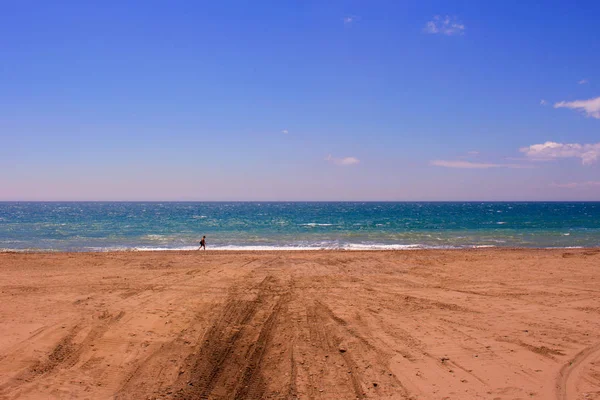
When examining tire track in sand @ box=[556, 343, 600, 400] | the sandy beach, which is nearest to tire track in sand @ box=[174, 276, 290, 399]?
the sandy beach

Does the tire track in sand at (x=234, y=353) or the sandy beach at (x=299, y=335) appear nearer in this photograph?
the tire track in sand at (x=234, y=353)

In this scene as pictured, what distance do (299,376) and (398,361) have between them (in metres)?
2.05

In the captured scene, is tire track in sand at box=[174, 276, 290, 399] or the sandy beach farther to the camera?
the sandy beach

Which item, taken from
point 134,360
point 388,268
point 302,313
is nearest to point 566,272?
point 388,268

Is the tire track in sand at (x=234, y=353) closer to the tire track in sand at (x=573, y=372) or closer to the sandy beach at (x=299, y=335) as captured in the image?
the sandy beach at (x=299, y=335)

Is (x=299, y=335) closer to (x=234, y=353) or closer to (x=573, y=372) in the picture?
(x=234, y=353)

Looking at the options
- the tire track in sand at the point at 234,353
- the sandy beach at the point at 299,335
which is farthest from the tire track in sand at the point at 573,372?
the tire track in sand at the point at 234,353

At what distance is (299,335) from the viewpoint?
31.6ft

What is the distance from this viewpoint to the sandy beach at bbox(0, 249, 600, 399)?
723 centimetres

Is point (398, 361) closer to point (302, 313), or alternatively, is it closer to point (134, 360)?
point (302, 313)

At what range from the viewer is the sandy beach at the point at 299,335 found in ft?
23.7

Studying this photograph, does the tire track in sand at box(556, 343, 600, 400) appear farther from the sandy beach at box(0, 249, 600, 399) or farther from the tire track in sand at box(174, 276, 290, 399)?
the tire track in sand at box(174, 276, 290, 399)

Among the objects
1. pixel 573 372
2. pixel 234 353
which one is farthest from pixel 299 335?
pixel 573 372

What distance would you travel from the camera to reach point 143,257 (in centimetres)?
2247
